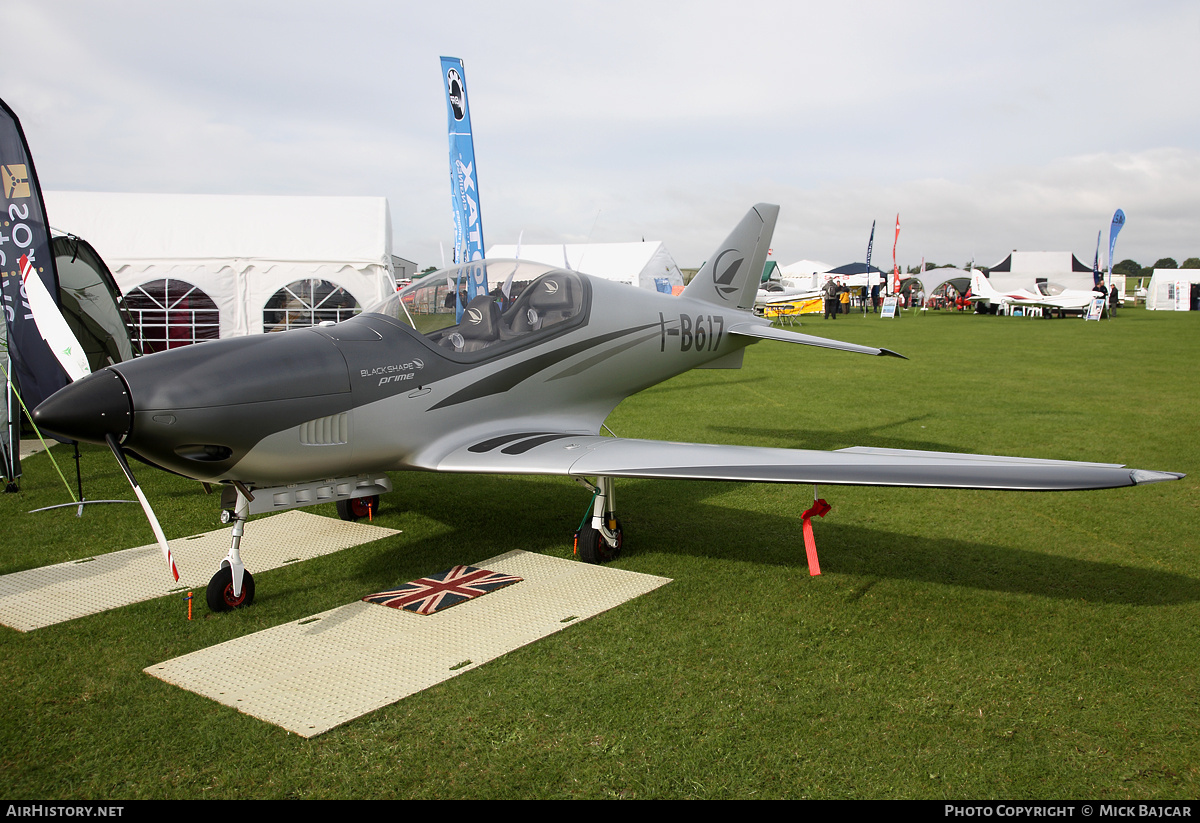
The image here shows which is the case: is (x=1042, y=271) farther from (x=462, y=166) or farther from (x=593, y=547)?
(x=593, y=547)

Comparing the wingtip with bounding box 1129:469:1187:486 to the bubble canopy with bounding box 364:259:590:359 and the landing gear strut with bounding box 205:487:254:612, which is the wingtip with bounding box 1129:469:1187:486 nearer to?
the bubble canopy with bounding box 364:259:590:359

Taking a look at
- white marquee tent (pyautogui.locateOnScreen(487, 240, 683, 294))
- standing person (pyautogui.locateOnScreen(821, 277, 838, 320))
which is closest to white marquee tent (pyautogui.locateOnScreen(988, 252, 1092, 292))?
standing person (pyautogui.locateOnScreen(821, 277, 838, 320))

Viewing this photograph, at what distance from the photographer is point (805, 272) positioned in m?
82.6

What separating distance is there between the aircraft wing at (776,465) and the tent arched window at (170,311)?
1431cm

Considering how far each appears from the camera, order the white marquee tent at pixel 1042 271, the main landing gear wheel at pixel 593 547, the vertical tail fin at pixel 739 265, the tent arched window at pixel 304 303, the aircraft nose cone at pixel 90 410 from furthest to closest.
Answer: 1. the white marquee tent at pixel 1042 271
2. the tent arched window at pixel 304 303
3. the vertical tail fin at pixel 739 265
4. the main landing gear wheel at pixel 593 547
5. the aircraft nose cone at pixel 90 410

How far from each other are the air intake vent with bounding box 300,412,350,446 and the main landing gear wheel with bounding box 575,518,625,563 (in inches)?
74.2

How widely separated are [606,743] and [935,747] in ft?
4.67

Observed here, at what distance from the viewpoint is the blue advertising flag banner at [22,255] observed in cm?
723

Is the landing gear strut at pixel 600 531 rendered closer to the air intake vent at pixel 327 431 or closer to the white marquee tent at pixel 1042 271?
the air intake vent at pixel 327 431

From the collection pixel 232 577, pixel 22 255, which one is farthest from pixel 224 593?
pixel 22 255

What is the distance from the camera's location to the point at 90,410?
12.5ft

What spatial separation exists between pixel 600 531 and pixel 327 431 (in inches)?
82.3

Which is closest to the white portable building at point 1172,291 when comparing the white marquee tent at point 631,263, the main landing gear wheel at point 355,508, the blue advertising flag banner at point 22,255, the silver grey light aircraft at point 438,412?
the white marquee tent at point 631,263

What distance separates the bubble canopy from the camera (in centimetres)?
548
